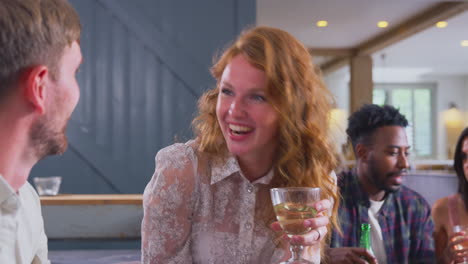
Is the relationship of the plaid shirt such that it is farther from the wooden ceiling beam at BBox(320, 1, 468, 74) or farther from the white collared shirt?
the wooden ceiling beam at BBox(320, 1, 468, 74)

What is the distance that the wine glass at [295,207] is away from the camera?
3.99 feet

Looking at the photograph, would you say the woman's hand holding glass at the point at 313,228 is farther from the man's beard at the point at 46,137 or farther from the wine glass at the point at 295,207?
the man's beard at the point at 46,137

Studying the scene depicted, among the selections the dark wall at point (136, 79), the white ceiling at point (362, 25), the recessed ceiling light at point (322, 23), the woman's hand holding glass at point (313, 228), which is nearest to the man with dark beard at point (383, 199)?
the woman's hand holding glass at point (313, 228)

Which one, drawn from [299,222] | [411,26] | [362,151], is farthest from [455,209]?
[411,26]

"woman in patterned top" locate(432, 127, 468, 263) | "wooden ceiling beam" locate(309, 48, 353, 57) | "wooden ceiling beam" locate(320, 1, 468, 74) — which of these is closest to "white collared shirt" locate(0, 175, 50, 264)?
"woman in patterned top" locate(432, 127, 468, 263)

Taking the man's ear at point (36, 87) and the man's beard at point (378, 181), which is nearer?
the man's ear at point (36, 87)

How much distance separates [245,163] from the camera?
1.64 m

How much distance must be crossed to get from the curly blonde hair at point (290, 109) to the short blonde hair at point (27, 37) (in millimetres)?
649

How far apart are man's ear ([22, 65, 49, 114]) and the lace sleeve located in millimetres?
628

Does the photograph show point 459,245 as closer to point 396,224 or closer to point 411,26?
point 396,224

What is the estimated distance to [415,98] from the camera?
14203mm

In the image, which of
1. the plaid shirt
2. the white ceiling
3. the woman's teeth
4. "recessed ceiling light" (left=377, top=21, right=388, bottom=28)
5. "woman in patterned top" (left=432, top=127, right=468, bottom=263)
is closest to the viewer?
the woman's teeth

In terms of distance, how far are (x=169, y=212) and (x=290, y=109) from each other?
0.42 metres

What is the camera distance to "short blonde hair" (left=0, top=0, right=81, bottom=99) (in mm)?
916
